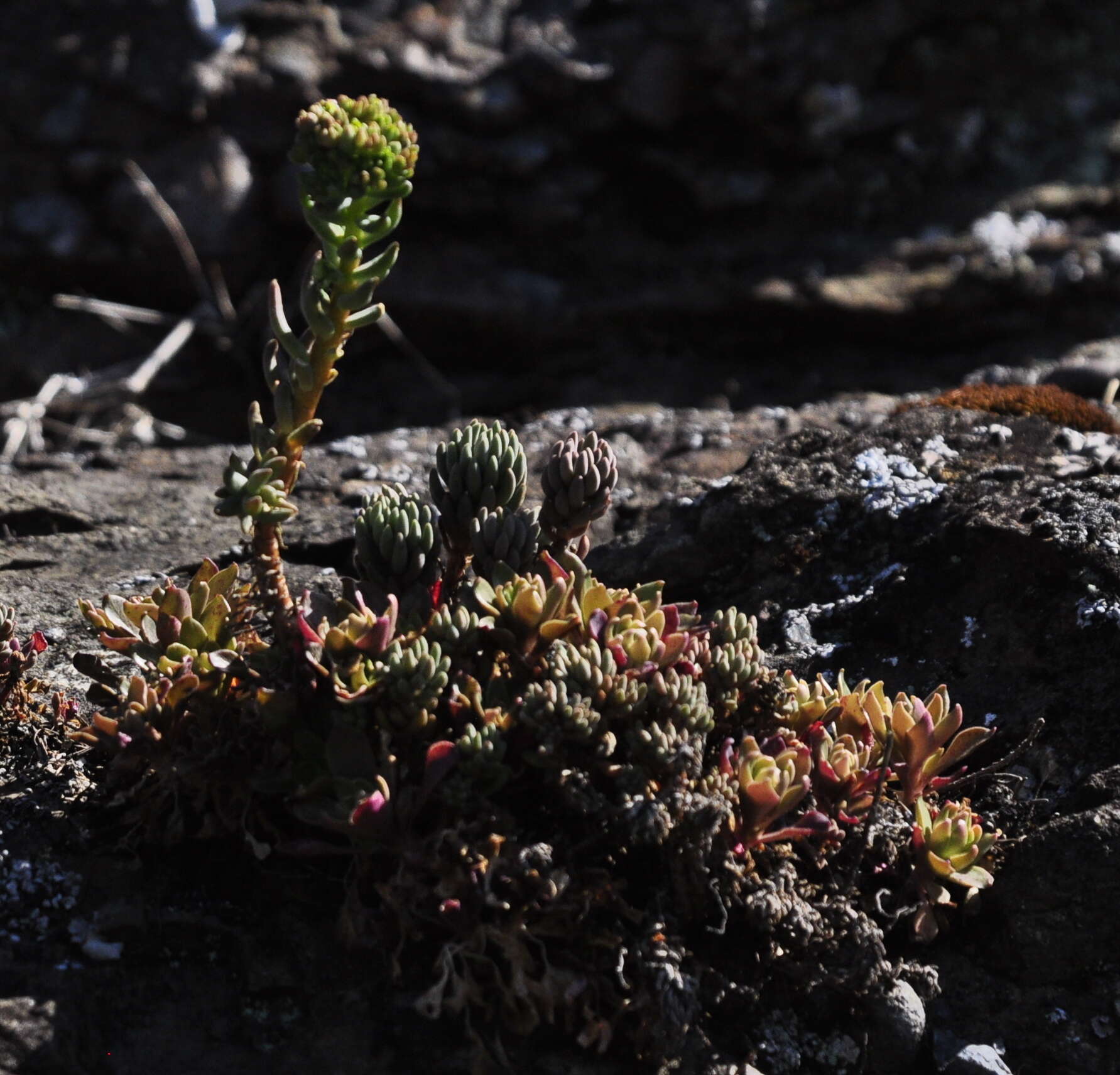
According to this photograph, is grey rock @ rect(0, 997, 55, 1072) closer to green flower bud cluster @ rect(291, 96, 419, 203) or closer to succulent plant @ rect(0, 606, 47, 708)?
succulent plant @ rect(0, 606, 47, 708)

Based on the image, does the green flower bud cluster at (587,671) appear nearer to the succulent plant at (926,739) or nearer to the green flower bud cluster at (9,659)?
the succulent plant at (926,739)

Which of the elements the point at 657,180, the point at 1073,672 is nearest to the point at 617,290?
the point at 657,180

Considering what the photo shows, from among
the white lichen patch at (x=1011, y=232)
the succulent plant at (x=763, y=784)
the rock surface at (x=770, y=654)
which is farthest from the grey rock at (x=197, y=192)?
the succulent plant at (x=763, y=784)

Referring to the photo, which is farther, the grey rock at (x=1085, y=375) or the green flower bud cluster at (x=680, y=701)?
the grey rock at (x=1085, y=375)

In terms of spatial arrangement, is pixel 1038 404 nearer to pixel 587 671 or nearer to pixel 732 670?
pixel 732 670

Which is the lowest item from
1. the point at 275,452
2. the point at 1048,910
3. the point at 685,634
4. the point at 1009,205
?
the point at 1009,205

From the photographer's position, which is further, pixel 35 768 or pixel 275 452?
pixel 35 768

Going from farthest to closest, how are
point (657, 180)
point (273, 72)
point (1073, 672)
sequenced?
1. point (657, 180)
2. point (273, 72)
3. point (1073, 672)

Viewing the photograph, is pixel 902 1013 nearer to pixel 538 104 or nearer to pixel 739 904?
pixel 739 904
